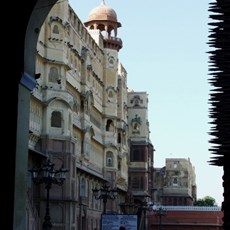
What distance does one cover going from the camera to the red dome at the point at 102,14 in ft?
270

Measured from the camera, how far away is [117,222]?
2045cm

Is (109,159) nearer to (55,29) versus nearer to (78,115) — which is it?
(78,115)

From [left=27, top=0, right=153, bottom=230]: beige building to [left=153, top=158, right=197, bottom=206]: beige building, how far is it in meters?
44.3

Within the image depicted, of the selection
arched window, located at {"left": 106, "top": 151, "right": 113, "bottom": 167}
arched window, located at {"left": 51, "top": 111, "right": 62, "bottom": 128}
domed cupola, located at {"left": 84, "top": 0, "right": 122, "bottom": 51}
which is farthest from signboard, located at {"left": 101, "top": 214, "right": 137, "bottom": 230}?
domed cupola, located at {"left": 84, "top": 0, "right": 122, "bottom": 51}

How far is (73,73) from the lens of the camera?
199 ft

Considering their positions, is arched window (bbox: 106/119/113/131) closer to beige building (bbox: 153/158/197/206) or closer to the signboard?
the signboard

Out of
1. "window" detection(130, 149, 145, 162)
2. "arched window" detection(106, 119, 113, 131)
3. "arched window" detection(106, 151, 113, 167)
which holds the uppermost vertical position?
"arched window" detection(106, 119, 113, 131)

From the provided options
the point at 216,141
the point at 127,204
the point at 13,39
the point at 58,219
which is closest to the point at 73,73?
the point at 58,219

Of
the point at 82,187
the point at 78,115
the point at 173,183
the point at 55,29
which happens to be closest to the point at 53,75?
the point at 55,29

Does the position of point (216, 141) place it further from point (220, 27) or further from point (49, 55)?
point (49, 55)

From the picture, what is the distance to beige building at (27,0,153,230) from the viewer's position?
171 ft

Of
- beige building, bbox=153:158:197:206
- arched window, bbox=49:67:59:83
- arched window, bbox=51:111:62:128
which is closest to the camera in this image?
arched window, bbox=51:111:62:128

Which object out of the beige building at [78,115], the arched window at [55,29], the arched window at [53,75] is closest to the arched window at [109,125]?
the beige building at [78,115]

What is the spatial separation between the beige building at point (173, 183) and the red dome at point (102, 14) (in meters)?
55.8
